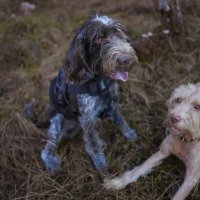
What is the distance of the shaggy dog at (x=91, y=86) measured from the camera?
3463 mm

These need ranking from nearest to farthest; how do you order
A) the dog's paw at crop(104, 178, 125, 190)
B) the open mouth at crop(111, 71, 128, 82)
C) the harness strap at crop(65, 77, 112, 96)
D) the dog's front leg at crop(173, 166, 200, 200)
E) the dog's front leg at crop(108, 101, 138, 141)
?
the open mouth at crop(111, 71, 128, 82), the dog's front leg at crop(173, 166, 200, 200), the harness strap at crop(65, 77, 112, 96), the dog's paw at crop(104, 178, 125, 190), the dog's front leg at crop(108, 101, 138, 141)

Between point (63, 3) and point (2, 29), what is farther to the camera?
point (63, 3)

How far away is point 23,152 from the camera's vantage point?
4.42 meters

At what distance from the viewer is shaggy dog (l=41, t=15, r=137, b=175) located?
3.46 metres

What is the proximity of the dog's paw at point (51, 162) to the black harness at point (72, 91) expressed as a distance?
1.49 ft

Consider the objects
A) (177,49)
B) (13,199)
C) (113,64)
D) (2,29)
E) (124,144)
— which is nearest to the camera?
(113,64)

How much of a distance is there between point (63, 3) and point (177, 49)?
2643 millimetres

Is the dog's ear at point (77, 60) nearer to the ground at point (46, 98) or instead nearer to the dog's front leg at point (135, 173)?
the ground at point (46, 98)

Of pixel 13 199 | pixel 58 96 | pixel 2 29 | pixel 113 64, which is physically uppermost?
pixel 113 64

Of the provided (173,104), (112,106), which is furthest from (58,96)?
(173,104)

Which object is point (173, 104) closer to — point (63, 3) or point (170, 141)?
point (170, 141)

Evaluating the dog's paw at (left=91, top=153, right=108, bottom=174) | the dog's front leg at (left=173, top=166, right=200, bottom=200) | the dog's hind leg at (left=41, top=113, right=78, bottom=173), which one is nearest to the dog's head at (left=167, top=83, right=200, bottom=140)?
the dog's front leg at (left=173, top=166, right=200, bottom=200)

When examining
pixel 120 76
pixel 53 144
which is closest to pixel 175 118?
pixel 120 76

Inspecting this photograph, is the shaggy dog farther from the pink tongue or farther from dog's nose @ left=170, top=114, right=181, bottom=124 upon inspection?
dog's nose @ left=170, top=114, right=181, bottom=124
